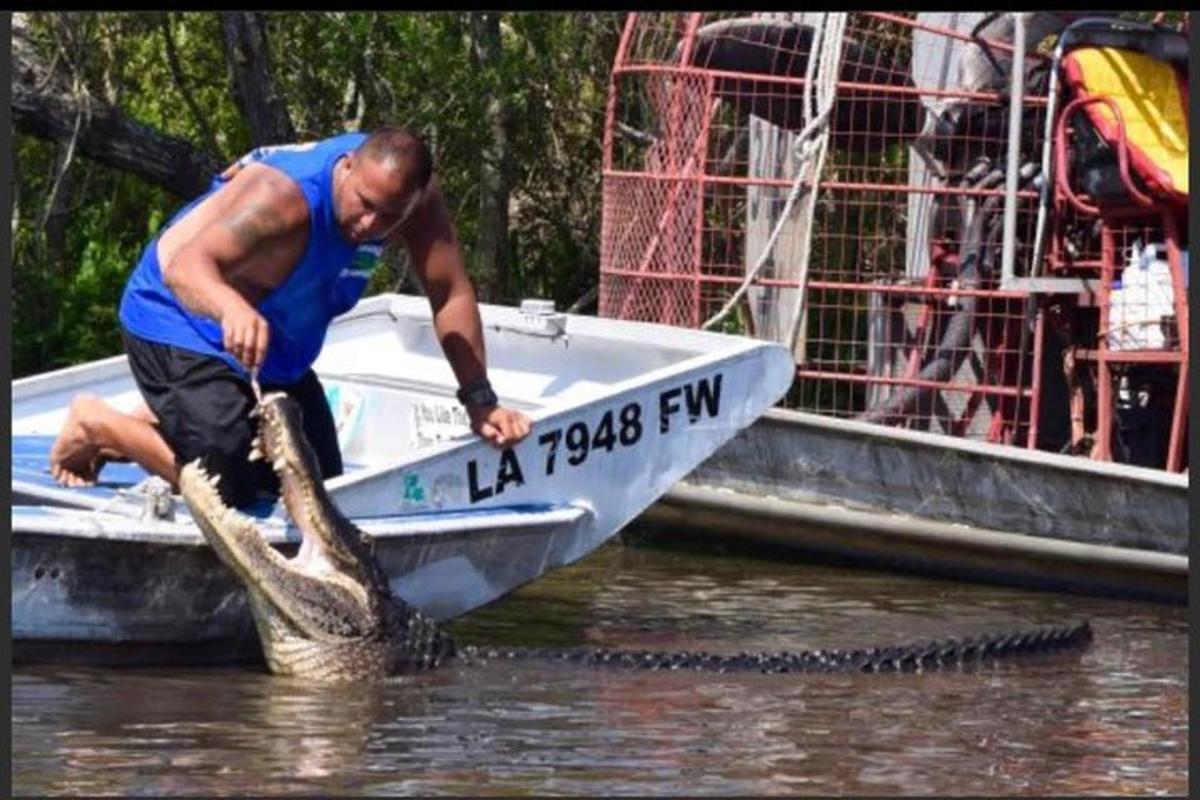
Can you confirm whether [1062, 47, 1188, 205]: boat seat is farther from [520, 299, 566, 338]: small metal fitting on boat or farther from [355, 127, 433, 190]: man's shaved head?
[355, 127, 433, 190]: man's shaved head

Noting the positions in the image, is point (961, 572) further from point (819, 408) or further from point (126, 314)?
point (126, 314)

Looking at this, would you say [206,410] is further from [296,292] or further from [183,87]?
[183,87]

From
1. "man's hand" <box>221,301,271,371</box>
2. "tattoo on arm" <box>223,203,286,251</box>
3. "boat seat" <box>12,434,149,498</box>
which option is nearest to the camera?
"man's hand" <box>221,301,271,371</box>

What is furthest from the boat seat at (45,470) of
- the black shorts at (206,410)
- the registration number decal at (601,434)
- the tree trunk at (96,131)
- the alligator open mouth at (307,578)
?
the tree trunk at (96,131)

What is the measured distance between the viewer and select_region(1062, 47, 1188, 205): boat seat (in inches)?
438

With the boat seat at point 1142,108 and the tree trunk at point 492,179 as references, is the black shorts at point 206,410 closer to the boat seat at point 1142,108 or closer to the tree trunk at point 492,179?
the boat seat at point 1142,108

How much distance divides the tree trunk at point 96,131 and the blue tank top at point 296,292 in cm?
585

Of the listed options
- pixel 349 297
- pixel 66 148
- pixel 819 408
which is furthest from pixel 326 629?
pixel 66 148

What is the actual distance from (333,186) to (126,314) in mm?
829

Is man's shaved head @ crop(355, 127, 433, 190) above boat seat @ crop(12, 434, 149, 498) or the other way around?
above

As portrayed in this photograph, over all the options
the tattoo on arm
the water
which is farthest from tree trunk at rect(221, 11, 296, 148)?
the tattoo on arm

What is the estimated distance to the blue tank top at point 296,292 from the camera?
8.83 m

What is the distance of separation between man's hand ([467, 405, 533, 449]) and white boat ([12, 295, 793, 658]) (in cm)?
8

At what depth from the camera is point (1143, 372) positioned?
38.1ft
